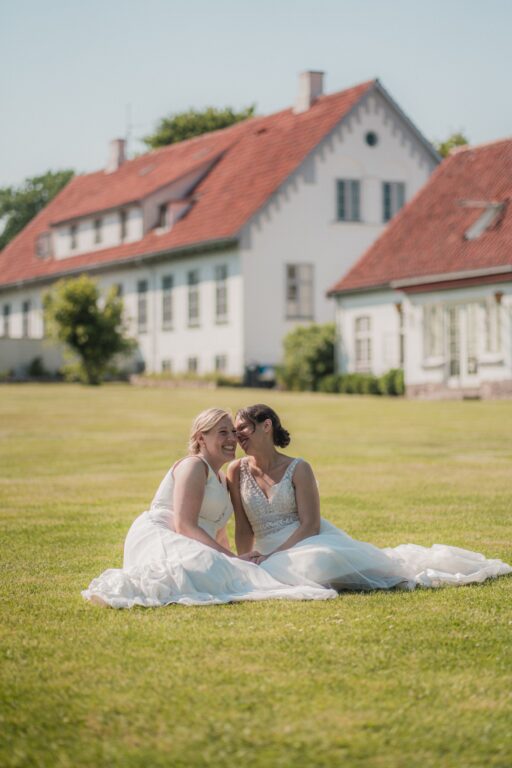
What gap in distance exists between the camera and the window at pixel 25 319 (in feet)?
193

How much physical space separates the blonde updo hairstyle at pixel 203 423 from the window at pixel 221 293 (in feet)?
117

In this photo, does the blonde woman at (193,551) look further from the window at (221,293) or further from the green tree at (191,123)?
the green tree at (191,123)

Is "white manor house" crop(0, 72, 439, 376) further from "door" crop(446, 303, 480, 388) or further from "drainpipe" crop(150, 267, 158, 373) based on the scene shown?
"door" crop(446, 303, 480, 388)

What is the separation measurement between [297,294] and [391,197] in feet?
16.4

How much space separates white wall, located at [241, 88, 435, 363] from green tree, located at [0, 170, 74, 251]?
4277cm

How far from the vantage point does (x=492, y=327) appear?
34.4 metres

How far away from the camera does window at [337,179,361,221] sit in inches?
1759

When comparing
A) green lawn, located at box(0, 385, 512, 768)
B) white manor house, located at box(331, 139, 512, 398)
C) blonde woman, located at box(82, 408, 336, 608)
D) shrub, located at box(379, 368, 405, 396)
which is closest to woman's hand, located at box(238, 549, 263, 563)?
blonde woman, located at box(82, 408, 336, 608)

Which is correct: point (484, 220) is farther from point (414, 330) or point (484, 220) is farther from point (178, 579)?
point (178, 579)

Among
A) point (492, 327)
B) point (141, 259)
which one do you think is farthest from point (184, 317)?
point (492, 327)

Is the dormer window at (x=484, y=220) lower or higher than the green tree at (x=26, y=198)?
lower

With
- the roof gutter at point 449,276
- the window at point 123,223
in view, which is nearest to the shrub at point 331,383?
the roof gutter at point 449,276

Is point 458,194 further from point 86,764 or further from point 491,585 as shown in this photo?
point 86,764

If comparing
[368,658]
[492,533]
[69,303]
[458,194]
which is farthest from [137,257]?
[368,658]
